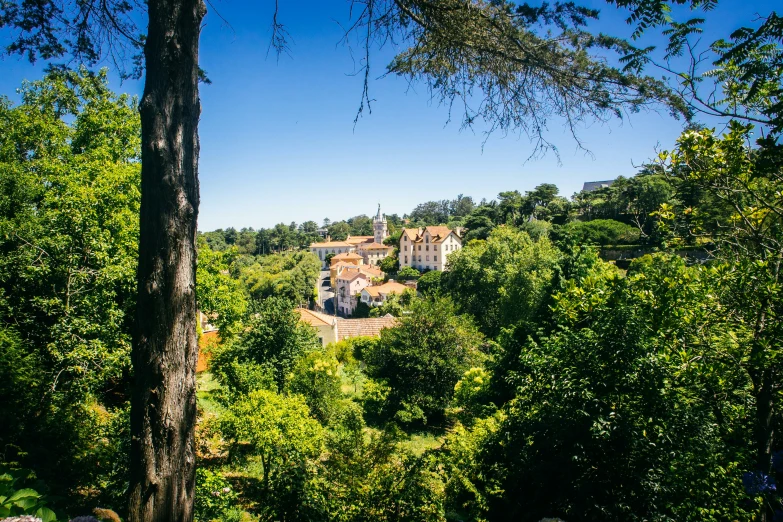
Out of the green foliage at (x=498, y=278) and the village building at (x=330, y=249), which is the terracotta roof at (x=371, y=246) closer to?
the village building at (x=330, y=249)

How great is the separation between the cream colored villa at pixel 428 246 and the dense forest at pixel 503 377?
48.5 m

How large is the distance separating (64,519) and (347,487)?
3138 mm

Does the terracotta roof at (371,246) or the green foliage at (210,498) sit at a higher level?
the terracotta roof at (371,246)

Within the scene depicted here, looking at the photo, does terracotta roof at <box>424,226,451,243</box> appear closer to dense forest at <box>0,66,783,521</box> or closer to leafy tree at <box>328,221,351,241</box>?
dense forest at <box>0,66,783,521</box>

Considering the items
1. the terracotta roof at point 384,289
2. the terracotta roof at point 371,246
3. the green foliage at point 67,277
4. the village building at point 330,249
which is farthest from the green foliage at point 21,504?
the village building at point 330,249

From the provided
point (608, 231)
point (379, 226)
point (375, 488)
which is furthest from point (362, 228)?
point (375, 488)

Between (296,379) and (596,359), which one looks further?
(296,379)

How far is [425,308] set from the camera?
15594 millimetres

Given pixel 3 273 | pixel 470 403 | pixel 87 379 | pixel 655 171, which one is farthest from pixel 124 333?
pixel 655 171

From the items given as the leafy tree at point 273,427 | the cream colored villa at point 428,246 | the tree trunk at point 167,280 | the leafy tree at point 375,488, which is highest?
the cream colored villa at point 428,246

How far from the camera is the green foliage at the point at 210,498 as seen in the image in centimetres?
648

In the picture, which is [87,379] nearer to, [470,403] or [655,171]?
[470,403]

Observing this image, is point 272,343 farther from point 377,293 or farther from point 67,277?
point 377,293

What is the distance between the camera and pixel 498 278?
29828mm
